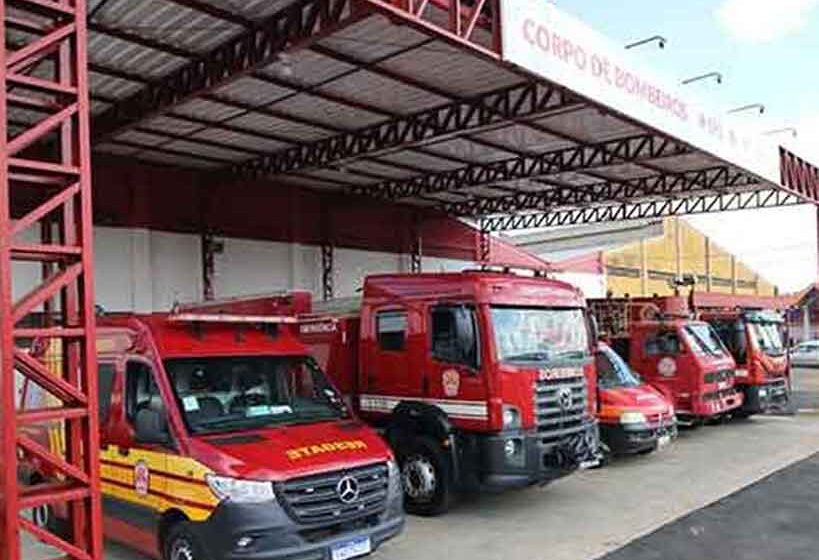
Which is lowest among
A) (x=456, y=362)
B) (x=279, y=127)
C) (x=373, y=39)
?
(x=456, y=362)

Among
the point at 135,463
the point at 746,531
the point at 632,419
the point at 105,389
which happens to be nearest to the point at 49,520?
the point at 105,389

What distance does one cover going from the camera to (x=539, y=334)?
990 centimetres

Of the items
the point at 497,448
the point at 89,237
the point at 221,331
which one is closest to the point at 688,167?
the point at 497,448

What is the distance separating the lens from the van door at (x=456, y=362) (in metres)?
9.38

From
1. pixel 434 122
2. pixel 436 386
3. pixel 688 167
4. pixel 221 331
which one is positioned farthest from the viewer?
pixel 688 167

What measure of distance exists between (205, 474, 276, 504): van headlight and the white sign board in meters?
6.50

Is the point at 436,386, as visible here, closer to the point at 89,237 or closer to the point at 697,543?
the point at 697,543

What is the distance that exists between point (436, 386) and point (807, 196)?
15622mm

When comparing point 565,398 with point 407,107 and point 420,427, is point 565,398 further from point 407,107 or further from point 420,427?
point 407,107

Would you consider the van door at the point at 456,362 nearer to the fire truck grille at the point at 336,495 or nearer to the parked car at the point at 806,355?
the fire truck grille at the point at 336,495

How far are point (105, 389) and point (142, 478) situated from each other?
1.13 meters

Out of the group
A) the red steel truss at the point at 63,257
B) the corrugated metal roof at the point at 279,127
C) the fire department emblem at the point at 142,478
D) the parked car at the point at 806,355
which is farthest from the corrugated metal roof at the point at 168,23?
the parked car at the point at 806,355

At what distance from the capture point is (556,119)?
52.1ft

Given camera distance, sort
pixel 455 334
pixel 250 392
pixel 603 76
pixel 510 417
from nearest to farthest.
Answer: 1. pixel 250 392
2. pixel 510 417
3. pixel 455 334
4. pixel 603 76
